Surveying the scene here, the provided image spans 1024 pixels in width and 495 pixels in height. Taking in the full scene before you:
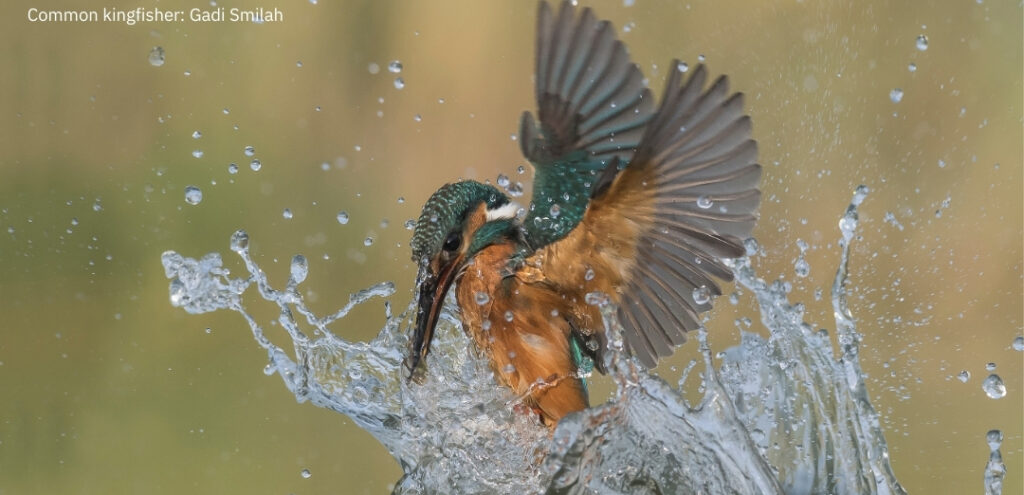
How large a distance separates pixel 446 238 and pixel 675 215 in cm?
36

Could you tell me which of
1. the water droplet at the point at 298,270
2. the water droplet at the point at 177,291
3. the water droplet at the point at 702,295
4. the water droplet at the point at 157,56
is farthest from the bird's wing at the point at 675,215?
the water droplet at the point at 157,56

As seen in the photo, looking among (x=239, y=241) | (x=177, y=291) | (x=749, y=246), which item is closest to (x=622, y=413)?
(x=749, y=246)

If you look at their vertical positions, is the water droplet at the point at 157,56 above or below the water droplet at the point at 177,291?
above

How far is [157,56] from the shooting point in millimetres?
2730

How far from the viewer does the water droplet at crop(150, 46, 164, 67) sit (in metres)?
2.76

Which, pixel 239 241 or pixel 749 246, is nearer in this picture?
pixel 749 246

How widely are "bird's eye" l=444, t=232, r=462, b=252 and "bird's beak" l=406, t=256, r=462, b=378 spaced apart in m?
0.02

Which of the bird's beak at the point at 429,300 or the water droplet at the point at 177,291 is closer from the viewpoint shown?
the bird's beak at the point at 429,300

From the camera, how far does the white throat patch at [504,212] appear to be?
5.48 ft

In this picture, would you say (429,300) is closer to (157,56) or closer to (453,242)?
(453,242)

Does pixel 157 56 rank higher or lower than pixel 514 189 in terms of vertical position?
higher

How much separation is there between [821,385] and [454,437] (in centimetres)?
61

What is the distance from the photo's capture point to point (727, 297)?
2654mm

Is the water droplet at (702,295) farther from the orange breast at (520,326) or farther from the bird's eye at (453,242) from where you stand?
the bird's eye at (453,242)
